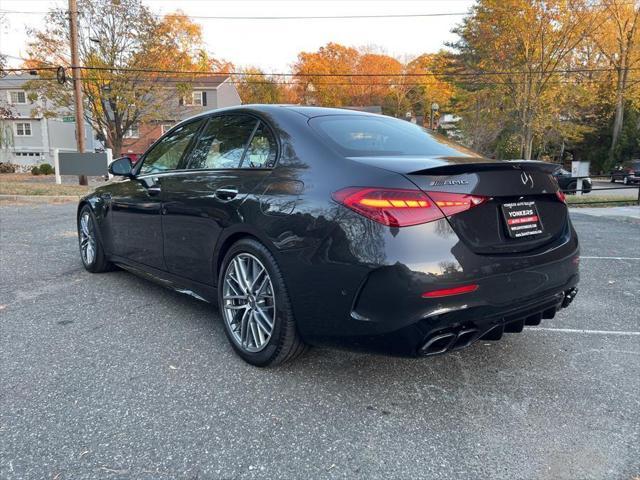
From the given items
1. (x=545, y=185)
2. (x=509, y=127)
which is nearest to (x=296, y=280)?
(x=545, y=185)

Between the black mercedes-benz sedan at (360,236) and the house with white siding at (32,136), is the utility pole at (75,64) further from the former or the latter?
the house with white siding at (32,136)

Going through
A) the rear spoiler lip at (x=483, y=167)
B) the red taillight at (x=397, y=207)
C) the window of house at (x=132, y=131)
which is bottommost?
the red taillight at (x=397, y=207)

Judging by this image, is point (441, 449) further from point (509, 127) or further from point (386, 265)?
point (509, 127)

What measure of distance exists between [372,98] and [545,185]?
57.1 m

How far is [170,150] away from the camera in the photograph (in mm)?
4133

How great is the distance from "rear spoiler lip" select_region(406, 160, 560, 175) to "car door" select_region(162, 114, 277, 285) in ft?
3.35

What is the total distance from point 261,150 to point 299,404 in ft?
5.08

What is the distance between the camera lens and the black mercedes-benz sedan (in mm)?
2309

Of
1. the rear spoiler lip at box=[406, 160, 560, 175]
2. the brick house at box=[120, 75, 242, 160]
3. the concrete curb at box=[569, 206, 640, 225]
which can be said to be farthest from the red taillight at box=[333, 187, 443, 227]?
the brick house at box=[120, 75, 242, 160]

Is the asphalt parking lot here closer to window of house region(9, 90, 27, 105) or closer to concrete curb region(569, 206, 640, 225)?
concrete curb region(569, 206, 640, 225)

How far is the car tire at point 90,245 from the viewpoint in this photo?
501 cm

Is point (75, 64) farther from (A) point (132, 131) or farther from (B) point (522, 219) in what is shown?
(B) point (522, 219)

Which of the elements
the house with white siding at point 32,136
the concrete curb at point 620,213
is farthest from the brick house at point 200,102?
the concrete curb at point 620,213

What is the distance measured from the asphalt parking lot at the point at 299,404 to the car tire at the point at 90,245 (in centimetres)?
102
